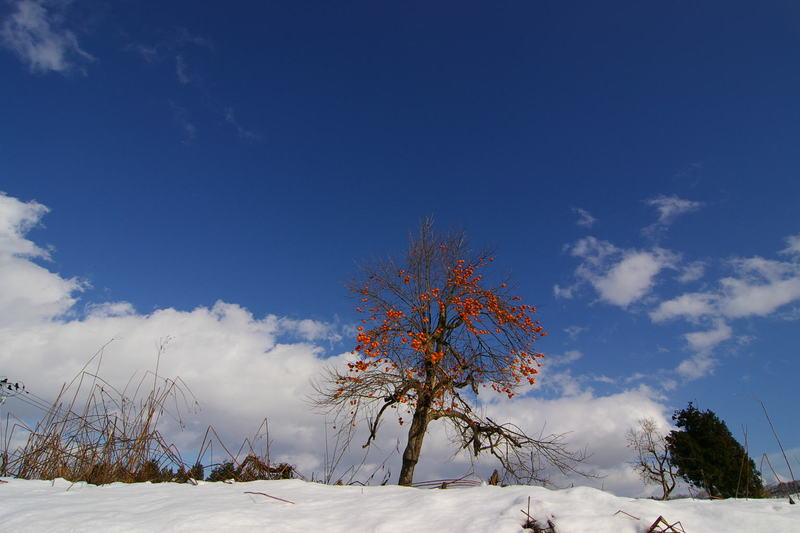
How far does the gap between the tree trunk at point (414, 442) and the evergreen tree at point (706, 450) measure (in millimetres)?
23329

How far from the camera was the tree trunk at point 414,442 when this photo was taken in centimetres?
958

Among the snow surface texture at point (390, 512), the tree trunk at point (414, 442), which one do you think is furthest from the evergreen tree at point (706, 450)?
the snow surface texture at point (390, 512)

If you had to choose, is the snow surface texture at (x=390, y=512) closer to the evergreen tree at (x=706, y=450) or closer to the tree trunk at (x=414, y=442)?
the tree trunk at (x=414, y=442)

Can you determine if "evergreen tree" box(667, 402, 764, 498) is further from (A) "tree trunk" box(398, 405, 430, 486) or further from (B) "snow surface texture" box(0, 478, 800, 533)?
(B) "snow surface texture" box(0, 478, 800, 533)

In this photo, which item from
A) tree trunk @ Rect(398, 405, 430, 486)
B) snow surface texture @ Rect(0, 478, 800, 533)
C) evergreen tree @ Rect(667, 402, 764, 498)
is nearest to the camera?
snow surface texture @ Rect(0, 478, 800, 533)

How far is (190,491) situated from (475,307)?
8.80 meters

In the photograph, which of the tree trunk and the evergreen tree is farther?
the evergreen tree

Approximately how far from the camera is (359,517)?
6.03ft

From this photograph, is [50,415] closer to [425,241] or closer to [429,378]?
[429,378]

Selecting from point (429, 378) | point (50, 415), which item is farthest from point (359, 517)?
point (429, 378)

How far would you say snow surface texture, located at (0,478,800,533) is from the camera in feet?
5.54

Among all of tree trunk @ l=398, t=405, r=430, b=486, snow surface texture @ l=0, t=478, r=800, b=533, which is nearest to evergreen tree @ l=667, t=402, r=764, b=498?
tree trunk @ l=398, t=405, r=430, b=486

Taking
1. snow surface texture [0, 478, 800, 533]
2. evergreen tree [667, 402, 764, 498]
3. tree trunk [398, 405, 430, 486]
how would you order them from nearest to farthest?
1. snow surface texture [0, 478, 800, 533]
2. tree trunk [398, 405, 430, 486]
3. evergreen tree [667, 402, 764, 498]

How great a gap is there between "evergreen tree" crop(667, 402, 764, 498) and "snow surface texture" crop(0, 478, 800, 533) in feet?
98.0
